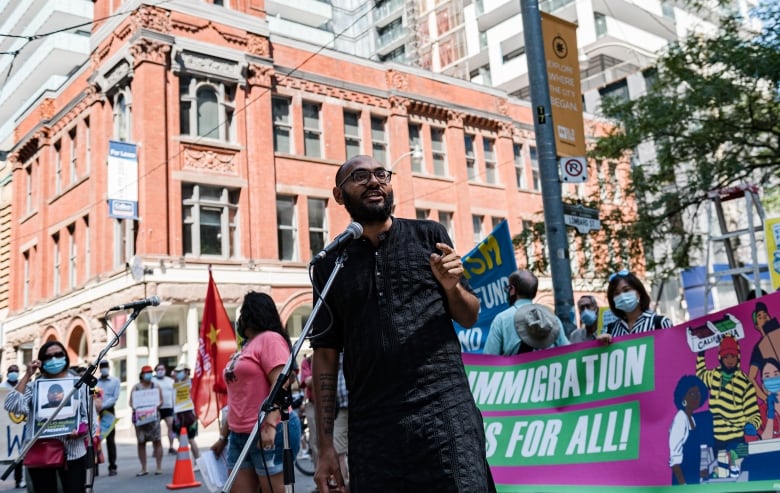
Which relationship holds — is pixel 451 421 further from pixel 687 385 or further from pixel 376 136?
pixel 376 136

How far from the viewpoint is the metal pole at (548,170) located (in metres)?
7.63

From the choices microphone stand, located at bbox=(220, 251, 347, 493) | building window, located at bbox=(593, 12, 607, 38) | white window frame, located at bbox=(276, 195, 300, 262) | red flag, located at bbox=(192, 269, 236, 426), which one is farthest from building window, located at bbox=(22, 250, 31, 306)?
building window, located at bbox=(593, 12, 607, 38)

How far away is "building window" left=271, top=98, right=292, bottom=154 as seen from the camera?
24.9 m

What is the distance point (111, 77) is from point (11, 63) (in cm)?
1363

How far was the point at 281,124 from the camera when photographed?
2503 centimetres

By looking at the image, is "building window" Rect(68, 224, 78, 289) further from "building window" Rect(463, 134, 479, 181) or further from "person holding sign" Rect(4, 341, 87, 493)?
"person holding sign" Rect(4, 341, 87, 493)

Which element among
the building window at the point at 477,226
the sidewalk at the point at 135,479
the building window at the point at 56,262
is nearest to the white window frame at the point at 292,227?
the sidewalk at the point at 135,479

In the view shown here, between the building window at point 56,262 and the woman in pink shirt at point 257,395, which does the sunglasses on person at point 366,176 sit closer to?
the woman in pink shirt at point 257,395

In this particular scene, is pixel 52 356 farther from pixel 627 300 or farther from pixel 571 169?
pixel 571 169

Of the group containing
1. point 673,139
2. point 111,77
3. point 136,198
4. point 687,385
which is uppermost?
point 111,77

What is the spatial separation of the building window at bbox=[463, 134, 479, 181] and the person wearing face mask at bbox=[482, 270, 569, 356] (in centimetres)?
2480

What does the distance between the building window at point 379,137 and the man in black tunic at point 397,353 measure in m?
24.9

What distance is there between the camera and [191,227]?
2211 cm

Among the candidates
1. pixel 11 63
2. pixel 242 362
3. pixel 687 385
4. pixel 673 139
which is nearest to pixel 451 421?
pixel 242 362
